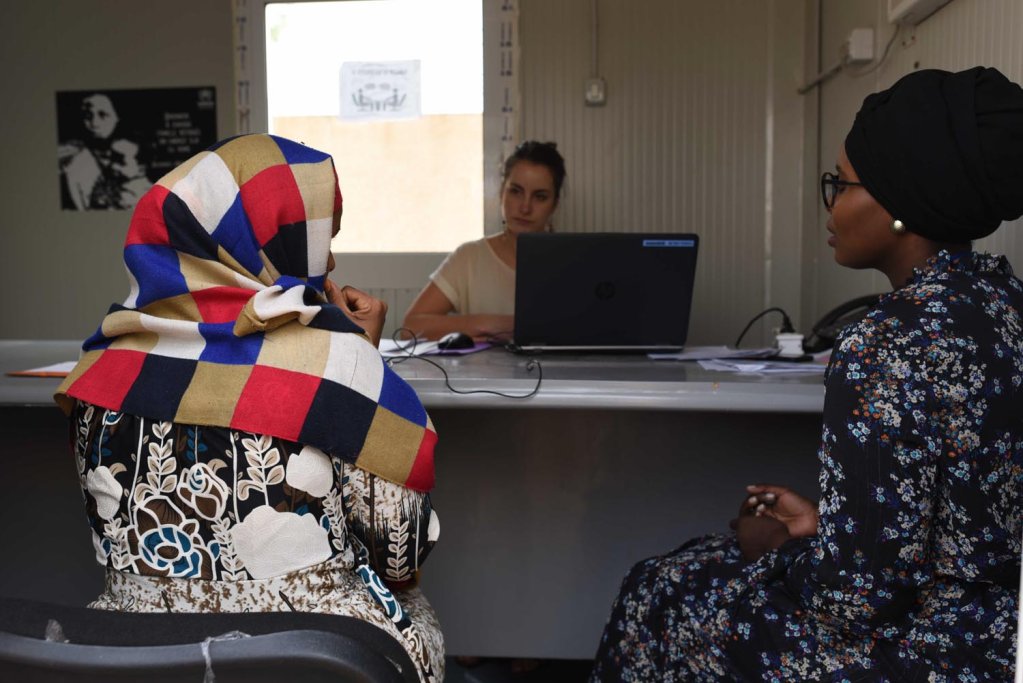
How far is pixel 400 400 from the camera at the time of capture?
1146 mm

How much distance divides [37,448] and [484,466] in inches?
38.4

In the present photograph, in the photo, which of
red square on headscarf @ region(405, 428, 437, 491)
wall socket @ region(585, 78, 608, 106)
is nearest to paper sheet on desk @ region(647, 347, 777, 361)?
red square on headscarf @ region(405, 428, 437, 491)

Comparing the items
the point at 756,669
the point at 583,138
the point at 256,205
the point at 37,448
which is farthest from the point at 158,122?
the point at 756,669

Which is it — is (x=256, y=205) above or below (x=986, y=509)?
above

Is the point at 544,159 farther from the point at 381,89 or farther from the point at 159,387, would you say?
the point at 159,387

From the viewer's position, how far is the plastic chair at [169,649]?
0.58m

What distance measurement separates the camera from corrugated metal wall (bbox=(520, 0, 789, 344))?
3.56m

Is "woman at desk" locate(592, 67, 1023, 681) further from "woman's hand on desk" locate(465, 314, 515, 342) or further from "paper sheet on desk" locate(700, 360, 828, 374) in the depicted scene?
"woman's hand on desk" locate(465, 314, 515, 342)

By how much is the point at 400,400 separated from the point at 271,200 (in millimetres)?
291

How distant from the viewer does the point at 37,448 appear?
6.68ft

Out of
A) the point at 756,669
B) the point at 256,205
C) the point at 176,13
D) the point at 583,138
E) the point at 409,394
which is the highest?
the point at 176,13

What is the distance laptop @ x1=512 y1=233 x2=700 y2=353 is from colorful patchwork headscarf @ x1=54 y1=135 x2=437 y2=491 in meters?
0.81

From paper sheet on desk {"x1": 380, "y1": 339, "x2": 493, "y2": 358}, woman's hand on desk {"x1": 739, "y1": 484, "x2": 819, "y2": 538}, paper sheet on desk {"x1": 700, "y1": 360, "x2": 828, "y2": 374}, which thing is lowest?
woman's hand on desk {"x1": 739, "y1": 484, "x2": 819, "y2": 538}

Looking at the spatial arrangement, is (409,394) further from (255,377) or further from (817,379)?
(817,379)
